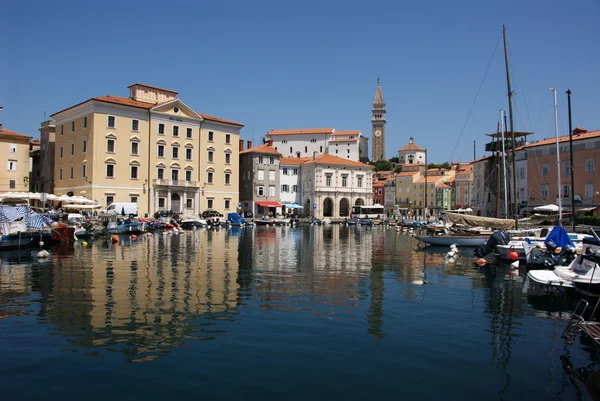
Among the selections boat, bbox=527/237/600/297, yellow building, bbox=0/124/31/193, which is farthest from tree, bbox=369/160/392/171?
boat, bbox=527/237/600/297

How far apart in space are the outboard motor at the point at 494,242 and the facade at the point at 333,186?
60.3m

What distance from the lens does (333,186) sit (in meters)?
87.9

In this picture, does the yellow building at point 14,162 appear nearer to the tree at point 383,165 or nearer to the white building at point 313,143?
the white building at point 313,143

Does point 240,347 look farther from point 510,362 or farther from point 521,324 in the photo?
point 521,324

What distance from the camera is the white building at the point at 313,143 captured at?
111m

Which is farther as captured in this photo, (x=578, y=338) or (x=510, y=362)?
(x=578, y=338)

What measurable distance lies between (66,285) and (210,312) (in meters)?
6.54

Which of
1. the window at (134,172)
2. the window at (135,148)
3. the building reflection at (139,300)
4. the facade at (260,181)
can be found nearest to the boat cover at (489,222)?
the building reflection at (139,300)

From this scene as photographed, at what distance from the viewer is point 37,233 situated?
95.4 ft

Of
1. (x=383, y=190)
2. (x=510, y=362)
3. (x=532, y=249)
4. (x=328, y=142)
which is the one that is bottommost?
(x=510, y=362)

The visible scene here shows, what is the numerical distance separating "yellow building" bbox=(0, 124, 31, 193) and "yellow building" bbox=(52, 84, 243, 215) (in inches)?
139

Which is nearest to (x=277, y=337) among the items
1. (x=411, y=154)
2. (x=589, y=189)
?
(x=589, y=189)

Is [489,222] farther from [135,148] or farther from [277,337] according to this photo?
[135,148]

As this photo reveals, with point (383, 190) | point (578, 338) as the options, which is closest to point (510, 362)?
point (578, 338)
